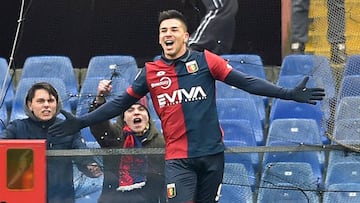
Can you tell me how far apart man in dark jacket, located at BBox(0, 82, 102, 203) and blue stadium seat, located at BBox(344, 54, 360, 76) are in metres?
A: 2.39

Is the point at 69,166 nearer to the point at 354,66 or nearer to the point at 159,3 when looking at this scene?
the point at 354,66

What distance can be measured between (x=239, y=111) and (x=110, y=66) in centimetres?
156

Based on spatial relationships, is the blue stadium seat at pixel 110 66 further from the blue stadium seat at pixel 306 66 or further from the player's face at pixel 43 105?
the player's face at pixel 43 105

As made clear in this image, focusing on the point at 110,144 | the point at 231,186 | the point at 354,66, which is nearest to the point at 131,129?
the point at 110,144

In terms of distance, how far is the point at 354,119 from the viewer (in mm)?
7164

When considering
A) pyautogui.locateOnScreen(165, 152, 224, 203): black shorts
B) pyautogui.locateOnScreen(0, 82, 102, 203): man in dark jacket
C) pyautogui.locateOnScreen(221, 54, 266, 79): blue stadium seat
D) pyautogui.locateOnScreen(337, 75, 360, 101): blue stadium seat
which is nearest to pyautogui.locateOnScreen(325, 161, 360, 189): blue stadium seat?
pyautogui.locateOnScreen(337, 75, 360, 101): blue stadium seat

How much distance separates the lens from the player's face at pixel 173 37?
6023 mm

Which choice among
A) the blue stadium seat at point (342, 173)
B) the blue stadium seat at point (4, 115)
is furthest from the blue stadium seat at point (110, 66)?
the blue stadium seat at point (342, 173)

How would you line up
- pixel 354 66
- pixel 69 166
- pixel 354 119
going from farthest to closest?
pixel 354 66 → pixel 354 119 → pixel 69 166

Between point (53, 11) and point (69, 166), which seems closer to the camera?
point (69, 166)

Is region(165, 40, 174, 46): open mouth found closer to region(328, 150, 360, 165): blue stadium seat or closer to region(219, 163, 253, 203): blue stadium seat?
region(219, 163, 253, 203): blue stadium seat

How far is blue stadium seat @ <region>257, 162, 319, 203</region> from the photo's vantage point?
667 centimetres

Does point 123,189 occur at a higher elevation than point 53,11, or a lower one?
lower

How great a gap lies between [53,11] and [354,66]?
137 inches
